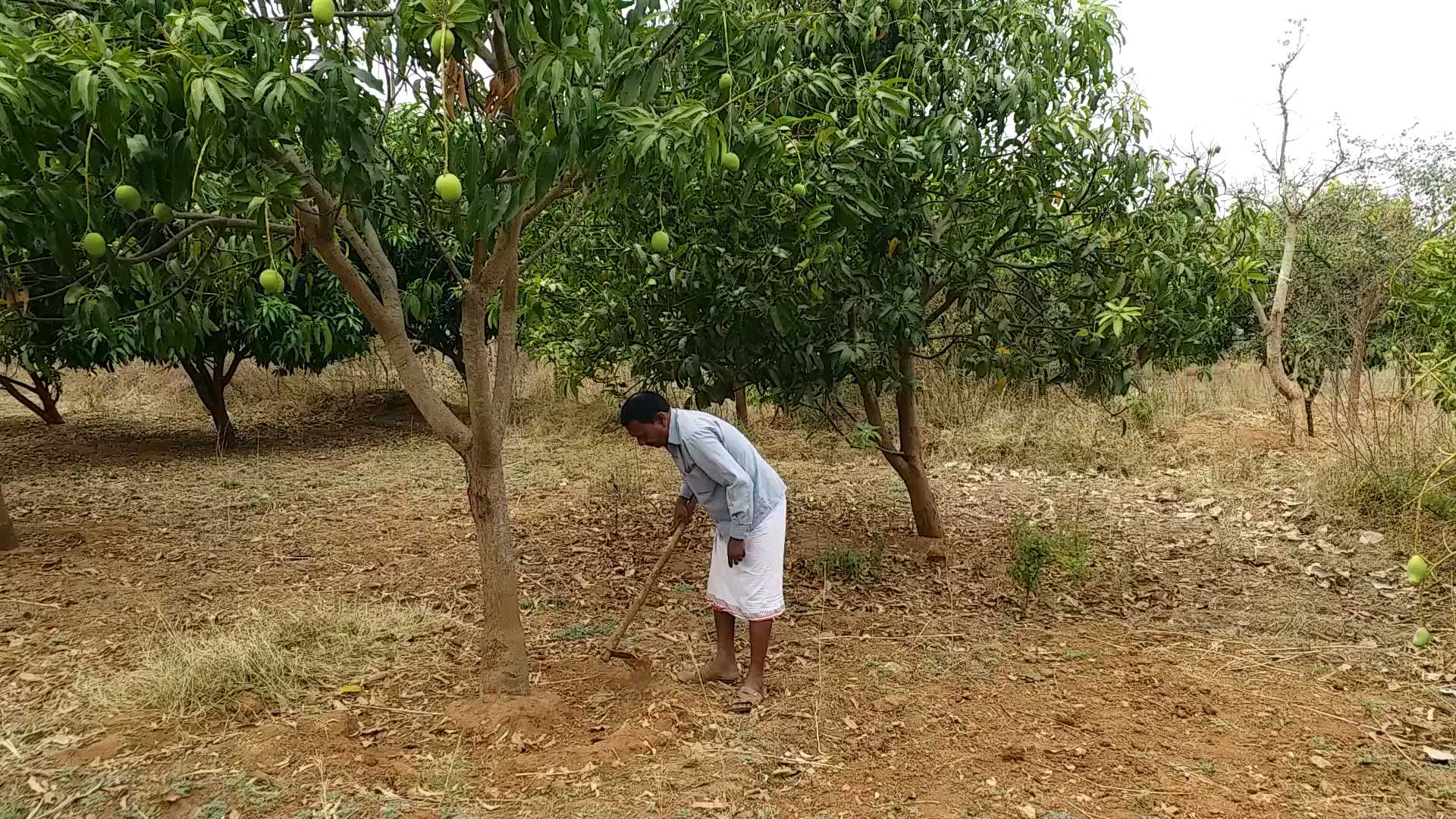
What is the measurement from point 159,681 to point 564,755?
1.65 metres

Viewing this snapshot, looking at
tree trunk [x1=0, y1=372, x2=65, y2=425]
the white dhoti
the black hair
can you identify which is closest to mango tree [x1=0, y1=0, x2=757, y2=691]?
the black hair

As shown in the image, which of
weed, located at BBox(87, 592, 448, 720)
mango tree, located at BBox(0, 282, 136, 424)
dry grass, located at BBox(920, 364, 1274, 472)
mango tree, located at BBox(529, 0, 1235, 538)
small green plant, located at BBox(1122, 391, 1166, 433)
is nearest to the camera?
weed, located at BBox(87, 592, 448, 720)

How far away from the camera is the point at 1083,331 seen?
4.21 meters

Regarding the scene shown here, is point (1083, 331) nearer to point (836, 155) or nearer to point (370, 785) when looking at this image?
point (836, 155)

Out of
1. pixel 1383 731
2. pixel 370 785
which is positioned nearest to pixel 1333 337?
pixel 1383 731

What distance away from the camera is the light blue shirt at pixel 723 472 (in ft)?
10.8

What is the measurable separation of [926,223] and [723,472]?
160cm

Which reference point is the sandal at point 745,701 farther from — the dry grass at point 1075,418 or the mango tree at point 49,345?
the dry grass at point 1075,418

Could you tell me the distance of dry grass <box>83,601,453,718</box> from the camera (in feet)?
11.0

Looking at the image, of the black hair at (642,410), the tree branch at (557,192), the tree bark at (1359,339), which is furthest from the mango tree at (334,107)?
the tree bark at (1359,339)

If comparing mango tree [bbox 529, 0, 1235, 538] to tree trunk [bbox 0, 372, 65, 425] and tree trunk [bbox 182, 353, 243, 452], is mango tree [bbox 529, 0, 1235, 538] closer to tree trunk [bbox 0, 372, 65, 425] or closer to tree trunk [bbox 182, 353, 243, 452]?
tree trunk [bbox 182, 353, 243, 452]

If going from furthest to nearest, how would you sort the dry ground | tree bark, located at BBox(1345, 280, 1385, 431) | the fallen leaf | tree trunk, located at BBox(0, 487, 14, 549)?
tree bark, located at BBox(1345, 280, 1385, 431) → tree trunk, located at BBox(0, 487, 14, 549) → the fallen leaf → the dry ground

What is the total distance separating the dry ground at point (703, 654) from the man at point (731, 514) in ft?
0.65

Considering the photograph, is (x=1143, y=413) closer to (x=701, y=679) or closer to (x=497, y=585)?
(x=701, y=679)
